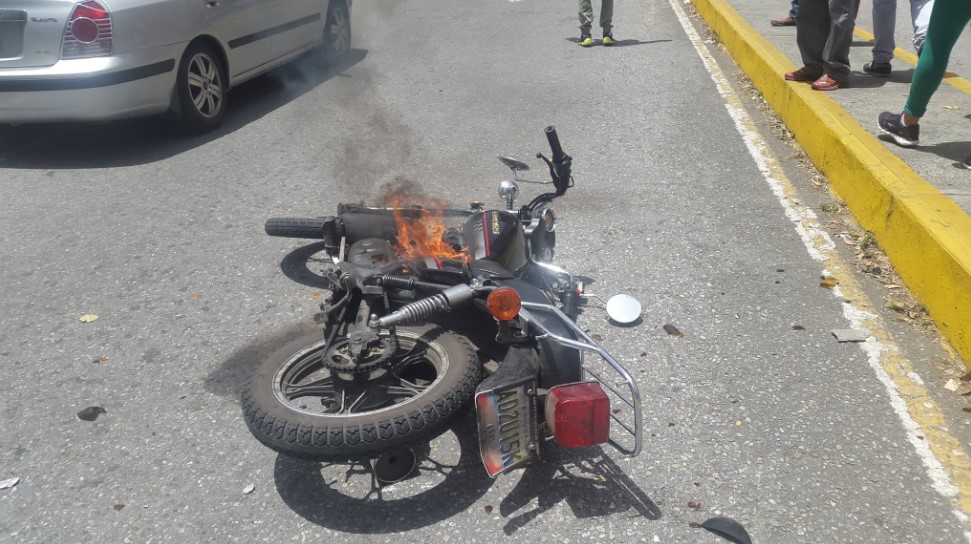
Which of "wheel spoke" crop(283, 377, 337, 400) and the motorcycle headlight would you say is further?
the motorcycle headlight

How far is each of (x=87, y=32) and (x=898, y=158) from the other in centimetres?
583

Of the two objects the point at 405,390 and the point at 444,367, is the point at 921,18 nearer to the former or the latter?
the point at 444,367

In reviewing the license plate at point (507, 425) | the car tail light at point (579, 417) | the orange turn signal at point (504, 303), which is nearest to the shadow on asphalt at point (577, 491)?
the license plate at point (507, 425)

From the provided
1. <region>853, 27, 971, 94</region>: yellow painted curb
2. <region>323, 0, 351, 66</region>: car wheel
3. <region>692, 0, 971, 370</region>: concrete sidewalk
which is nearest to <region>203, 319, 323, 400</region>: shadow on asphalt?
<region>692, 0, 971, 370</region>: concrete sidewalk

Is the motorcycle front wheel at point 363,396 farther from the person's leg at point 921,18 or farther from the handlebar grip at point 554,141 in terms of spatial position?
the person's leg at point 921,18

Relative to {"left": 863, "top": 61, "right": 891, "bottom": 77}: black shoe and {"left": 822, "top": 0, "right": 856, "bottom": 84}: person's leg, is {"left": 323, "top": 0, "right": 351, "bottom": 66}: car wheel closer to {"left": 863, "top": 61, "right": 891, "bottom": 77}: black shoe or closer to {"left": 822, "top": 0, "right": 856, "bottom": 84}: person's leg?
{"left": 822, "top": 0, "right": 856, "bottom": 84}: person's leg

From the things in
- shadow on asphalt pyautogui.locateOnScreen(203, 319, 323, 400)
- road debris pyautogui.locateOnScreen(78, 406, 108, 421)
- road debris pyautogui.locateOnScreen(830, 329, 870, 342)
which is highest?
road debris pyautogui.locateOnScreen(78, 406, 108, 421)

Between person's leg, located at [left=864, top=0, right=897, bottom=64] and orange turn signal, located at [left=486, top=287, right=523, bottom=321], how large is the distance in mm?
6284

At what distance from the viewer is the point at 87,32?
614 cm

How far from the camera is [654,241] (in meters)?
4.86

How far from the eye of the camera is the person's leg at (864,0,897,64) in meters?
7.44

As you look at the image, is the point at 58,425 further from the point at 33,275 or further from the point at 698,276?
the point at 698,276

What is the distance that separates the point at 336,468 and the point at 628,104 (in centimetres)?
561

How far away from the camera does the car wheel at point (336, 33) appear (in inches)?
366
